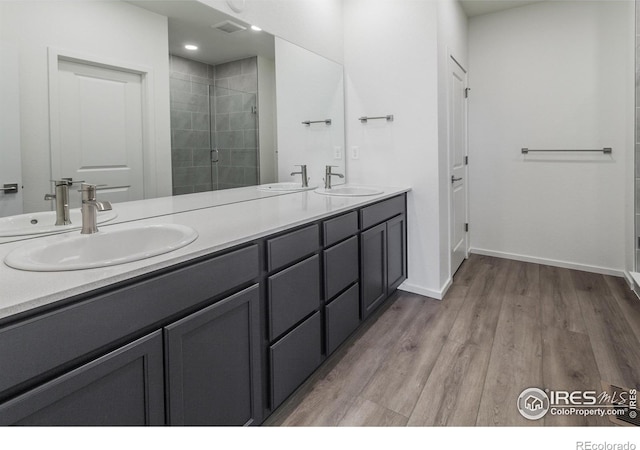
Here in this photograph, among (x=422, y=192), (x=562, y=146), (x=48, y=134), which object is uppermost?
(x=562, y=146)

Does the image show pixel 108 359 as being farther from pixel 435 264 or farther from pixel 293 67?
pixel 435 264

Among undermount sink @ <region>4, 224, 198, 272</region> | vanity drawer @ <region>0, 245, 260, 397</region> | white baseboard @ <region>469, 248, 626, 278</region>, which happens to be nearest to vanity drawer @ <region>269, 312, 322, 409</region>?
vanity drawer @ <region>0, 245, 260, 397</region>

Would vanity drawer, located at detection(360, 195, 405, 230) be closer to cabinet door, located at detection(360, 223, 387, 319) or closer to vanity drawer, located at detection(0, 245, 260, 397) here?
cabinet door, located at detection(360, 223, 387, 319)

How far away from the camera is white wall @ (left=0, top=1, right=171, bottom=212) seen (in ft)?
4.17

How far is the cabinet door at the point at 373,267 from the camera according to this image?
2.22 meters

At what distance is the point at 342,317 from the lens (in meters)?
2.00

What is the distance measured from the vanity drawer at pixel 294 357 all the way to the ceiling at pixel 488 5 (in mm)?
3159

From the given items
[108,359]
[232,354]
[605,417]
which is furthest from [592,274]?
[108,359]

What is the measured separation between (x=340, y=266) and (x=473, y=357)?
87 centimetres

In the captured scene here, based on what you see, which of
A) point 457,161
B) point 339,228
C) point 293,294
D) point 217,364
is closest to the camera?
point 217,364

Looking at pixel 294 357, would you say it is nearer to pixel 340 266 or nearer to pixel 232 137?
pixel 340 266

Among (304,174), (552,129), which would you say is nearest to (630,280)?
(552,129)

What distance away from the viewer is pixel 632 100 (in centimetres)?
290

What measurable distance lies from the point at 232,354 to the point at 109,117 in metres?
1.02
